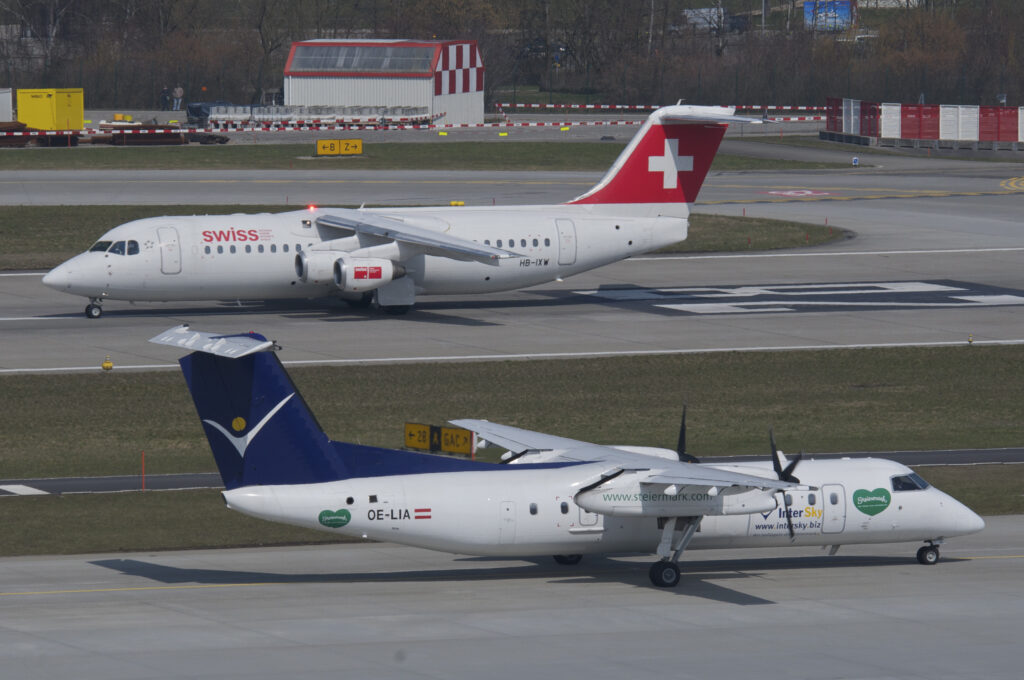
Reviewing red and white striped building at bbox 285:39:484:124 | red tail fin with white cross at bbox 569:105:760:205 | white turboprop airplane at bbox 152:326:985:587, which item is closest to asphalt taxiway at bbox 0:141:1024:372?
red tail fin with white cross at bbox 569:105:760:205

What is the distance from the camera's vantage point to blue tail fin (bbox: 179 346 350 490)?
24078mm

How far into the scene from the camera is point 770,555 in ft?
92.6

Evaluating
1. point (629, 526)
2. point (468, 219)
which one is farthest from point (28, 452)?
point (468, 219)

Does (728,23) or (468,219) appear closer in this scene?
(468,219)

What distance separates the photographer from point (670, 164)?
174ft

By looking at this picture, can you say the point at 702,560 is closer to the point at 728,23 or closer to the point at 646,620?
the point at 646,620

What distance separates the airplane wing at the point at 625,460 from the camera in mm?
23391

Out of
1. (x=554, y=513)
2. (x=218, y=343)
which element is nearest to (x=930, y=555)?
(x=554, y=513)

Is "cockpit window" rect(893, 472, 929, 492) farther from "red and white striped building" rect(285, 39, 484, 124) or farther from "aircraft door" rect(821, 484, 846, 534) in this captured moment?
"red and white striped building" rect(285, 39, 484, 124)

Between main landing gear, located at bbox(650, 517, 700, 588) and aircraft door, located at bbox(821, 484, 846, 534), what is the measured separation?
2.57 m

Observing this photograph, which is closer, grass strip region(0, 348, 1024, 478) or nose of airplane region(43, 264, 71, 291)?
grass strip region(0, 348, 1024, 478)

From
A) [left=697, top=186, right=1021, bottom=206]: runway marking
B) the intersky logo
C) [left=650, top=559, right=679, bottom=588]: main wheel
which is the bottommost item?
[left=650, top=559, right=679, bottom=588]: main wheel

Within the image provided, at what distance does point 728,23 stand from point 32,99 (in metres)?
90.9

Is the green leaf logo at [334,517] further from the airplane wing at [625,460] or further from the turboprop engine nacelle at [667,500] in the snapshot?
the airplane wing at [625,460]
